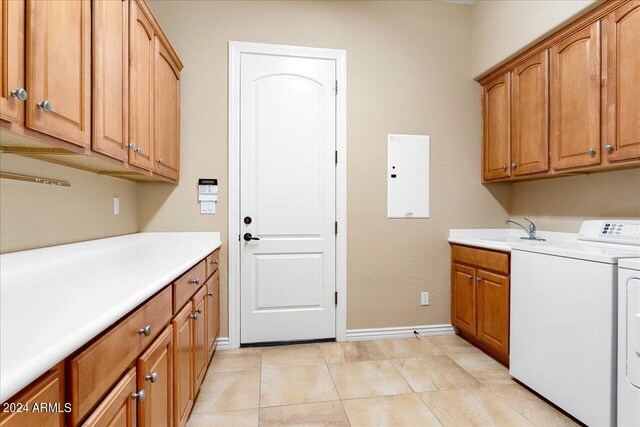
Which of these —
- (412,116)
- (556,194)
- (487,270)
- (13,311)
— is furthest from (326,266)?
(13,311)

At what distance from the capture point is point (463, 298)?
2838 mm

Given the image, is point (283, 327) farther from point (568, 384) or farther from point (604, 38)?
point (604, 38)

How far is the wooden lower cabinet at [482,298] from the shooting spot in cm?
232

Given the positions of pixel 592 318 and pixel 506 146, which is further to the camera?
pixel 506 146

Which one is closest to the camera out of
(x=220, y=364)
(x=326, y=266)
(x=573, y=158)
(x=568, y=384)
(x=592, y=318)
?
(x=592, y=318)

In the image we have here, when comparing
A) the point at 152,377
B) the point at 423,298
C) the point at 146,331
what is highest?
the point at 146,331

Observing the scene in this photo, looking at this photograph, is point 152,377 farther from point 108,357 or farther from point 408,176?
point 408,176

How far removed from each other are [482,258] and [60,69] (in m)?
2.75

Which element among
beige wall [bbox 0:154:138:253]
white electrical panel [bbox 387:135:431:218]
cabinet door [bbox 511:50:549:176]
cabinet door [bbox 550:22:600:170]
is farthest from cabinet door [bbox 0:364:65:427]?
cabinet door [bbox 511:50:549:176]

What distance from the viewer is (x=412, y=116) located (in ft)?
9.74

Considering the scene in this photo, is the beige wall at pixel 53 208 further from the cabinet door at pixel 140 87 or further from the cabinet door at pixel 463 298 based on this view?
the cabinet door at pixel 463 298

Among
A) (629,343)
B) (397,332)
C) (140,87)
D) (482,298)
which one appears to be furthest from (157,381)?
(482,298)

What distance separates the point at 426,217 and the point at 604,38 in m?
1.68

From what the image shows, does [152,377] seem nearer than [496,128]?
Yes
